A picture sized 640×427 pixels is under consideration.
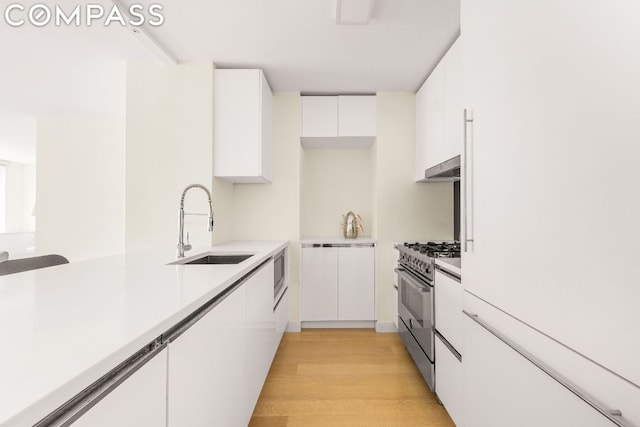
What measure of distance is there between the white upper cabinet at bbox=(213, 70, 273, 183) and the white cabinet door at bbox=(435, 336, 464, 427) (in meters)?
1.93

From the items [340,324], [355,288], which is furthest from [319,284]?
[340,324]

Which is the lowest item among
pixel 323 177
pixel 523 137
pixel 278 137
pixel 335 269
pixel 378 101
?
pixel 335 269

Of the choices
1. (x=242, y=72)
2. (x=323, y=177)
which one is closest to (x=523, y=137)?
(x=242, y=72)

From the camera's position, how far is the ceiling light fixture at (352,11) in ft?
6.50

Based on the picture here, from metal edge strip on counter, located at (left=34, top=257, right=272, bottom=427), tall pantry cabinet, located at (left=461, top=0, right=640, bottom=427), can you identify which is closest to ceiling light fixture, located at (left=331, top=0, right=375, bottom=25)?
tall pantry cabinet, located at (left=461, top=0, right=640, bottom=427)

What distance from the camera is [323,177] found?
157 inches

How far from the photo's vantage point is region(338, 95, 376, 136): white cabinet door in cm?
346

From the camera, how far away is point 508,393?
1150 mm

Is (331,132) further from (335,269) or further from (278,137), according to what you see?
(335,269)

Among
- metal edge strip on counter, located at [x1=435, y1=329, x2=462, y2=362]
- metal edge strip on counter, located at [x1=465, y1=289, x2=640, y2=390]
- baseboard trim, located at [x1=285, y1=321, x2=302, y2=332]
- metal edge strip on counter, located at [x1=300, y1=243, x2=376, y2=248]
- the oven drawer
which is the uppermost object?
metal edge strip on counter, located at [x1=300, y1=243, x2=376, y2=248]

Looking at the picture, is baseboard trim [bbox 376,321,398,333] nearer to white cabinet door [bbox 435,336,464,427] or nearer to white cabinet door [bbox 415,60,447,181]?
white cabinet door [bbox 435,336,464,427]

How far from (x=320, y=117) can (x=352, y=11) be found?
4.69 feet

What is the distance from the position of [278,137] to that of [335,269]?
59.3 inches

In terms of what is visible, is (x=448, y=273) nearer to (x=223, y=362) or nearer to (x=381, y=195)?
(x=223, y=362)
